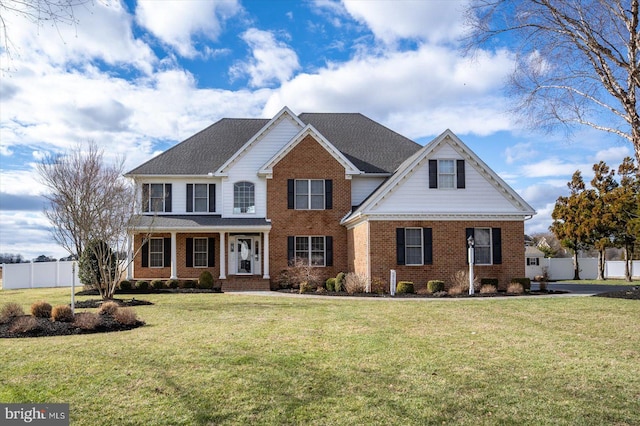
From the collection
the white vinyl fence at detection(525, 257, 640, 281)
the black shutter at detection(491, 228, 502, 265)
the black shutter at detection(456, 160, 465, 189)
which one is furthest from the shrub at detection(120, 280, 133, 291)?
the white vinyl fence at detection(525, 257, 640, 281)

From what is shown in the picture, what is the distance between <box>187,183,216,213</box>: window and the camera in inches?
1150

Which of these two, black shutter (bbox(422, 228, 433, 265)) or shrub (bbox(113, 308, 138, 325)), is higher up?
black shutter (bbox(422, 228, 433, 265))

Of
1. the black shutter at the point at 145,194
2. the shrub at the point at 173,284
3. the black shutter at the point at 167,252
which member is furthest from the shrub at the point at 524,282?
the black shutter at the point at 145,194

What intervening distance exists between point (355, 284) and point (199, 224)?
9036 mm

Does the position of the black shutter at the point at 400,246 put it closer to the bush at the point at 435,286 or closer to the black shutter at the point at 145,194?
the bush at the point at 435,286

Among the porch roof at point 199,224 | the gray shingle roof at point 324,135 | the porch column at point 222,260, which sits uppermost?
the gray shingle roof at point 324,135

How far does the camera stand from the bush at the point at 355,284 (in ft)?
74.6

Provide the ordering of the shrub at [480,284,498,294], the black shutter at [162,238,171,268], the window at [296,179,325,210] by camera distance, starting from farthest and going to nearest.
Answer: the black shutter at [162,238,171,268] → the window at [296,179,325,210] → the shrub at [480,284,498,294]

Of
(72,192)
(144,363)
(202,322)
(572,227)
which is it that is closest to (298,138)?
(72,192)

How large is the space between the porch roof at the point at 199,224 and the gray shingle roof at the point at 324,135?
2547mm

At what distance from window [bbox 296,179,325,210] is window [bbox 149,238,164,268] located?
7.71 metres

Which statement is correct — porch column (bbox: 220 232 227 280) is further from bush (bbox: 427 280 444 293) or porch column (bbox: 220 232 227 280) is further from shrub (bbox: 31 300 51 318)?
shrub (bbox: 31 300 51 318)

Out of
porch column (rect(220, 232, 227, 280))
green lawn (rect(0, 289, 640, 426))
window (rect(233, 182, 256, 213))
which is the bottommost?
green lawn (rect(0, 289, 640, 426))

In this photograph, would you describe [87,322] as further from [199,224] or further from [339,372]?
[199,224]
